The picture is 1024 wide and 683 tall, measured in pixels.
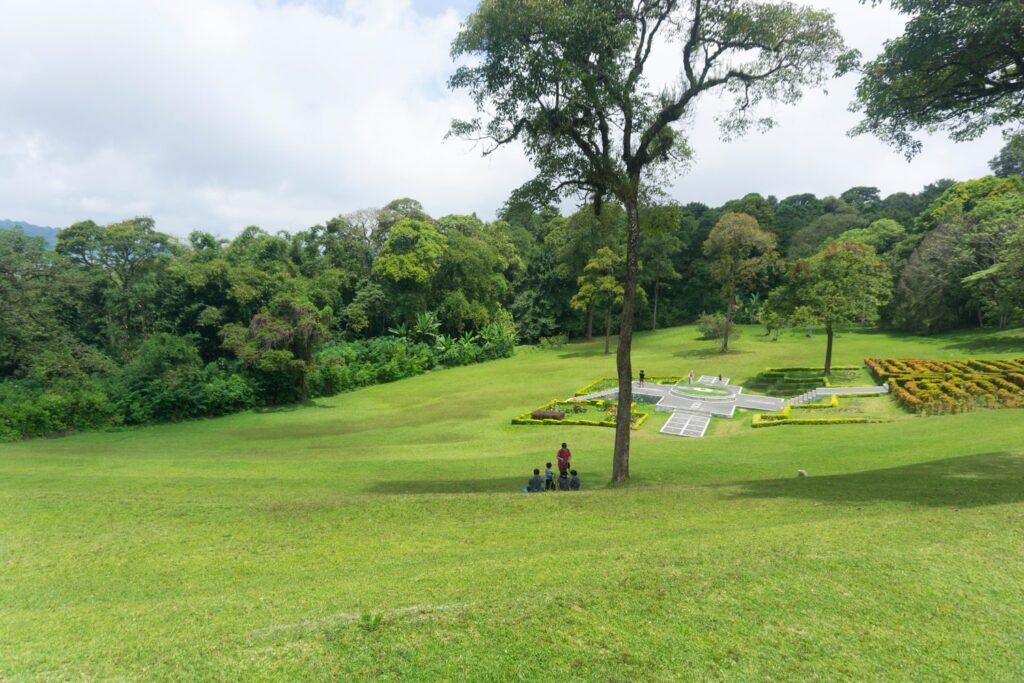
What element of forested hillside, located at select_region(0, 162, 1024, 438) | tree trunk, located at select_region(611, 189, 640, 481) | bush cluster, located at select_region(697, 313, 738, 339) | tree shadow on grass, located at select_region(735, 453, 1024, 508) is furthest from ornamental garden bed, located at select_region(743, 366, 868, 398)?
tree trunk, located at select_region(611, 189, 640, 481)

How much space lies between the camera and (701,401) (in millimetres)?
28656

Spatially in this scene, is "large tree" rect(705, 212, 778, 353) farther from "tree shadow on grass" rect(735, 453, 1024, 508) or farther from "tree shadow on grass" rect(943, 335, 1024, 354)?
"tree shadow on grass" rect(735, 453, 1024, 508)

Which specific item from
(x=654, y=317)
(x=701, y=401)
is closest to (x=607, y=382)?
(x=701, y=401)

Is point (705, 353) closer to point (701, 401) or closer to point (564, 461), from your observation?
point (701, 401)

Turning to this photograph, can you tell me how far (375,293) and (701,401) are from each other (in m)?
29.4

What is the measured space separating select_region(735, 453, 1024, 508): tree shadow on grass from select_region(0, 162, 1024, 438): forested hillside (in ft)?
24.1

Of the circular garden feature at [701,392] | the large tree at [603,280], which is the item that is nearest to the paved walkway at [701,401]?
the circular garden feature at [701,392]

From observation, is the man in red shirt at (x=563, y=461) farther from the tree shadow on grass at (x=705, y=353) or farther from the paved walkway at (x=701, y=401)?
the tree shadow on grass at (x=705, y=353)

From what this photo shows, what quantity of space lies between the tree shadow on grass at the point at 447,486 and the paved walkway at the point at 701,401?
35.3ft

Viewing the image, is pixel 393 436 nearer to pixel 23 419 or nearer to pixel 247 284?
pixel 23 419

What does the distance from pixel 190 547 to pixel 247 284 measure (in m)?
34.3

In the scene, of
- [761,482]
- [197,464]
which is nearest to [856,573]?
→ [761,482]

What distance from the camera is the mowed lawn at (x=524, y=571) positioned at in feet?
14.9

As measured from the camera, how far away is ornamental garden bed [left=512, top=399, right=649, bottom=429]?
978 inches
